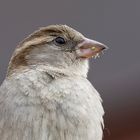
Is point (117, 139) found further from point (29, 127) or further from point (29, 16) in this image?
point (29, 127)

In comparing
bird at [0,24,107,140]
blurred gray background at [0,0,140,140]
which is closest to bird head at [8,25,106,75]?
bird at [0,24,107,140]

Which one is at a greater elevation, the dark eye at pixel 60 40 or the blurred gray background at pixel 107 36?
the dark eye at pixel 60 40

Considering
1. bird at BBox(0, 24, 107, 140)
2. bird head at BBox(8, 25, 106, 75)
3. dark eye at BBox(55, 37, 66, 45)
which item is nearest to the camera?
bird at BBox(0, 24, 107, 140)

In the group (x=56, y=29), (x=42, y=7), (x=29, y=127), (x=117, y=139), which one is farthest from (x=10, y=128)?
(x=42, y=7)

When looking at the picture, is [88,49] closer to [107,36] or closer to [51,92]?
[51,92]

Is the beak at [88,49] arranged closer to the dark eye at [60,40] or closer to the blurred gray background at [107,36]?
the dark eye at [60,40]

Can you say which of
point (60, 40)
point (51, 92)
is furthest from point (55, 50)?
point (51, 92)

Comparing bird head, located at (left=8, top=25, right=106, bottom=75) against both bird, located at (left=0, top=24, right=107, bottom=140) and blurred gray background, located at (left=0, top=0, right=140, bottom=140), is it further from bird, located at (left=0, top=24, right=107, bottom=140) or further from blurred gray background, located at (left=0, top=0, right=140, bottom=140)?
blurred gray background, located at (left=0, top=0, right=140, bottom=140)

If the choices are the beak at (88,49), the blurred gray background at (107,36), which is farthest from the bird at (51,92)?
the blurred gray background at (107,36)
